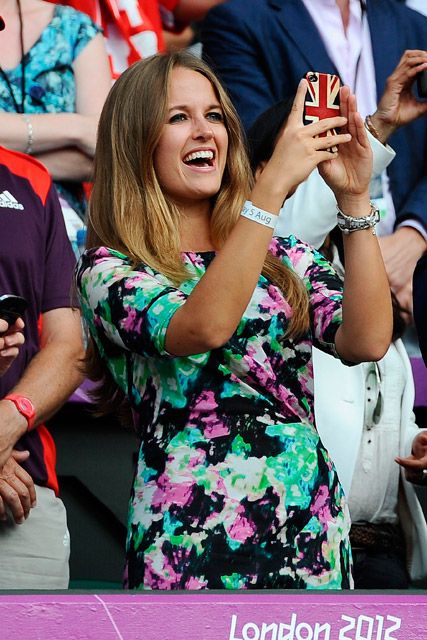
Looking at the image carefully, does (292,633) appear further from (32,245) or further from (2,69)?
(2,69)

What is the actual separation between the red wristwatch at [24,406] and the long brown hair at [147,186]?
340mm

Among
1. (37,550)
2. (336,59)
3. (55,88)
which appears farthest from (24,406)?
(336,59)

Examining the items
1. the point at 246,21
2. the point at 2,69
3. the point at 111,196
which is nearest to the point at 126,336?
the point at 111,196

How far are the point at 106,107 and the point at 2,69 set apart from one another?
1.10 meters

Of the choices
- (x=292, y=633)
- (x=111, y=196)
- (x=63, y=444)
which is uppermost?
(x=111, y=196)

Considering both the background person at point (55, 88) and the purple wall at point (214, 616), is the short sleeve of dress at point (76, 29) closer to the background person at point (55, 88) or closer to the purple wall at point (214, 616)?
the background person at point (55, 88)

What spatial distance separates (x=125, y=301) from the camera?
6.74 feet

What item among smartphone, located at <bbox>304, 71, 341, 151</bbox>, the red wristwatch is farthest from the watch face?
smartphone, located at <bbox>304, 71, 341, 151</bbox>

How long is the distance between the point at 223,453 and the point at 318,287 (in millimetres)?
424

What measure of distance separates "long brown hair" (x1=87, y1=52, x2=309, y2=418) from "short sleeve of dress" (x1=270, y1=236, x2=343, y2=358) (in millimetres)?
44

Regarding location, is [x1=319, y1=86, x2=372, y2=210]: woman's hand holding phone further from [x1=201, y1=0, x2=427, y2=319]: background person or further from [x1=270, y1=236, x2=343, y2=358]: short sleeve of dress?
[x1=201, y1=0, x2=427, y2=319]: background person

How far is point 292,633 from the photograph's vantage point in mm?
1444

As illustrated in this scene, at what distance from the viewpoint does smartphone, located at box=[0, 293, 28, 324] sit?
2311 millimetres

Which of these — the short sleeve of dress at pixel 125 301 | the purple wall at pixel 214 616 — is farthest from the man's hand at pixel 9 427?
the purple wall at pixel 214 616
